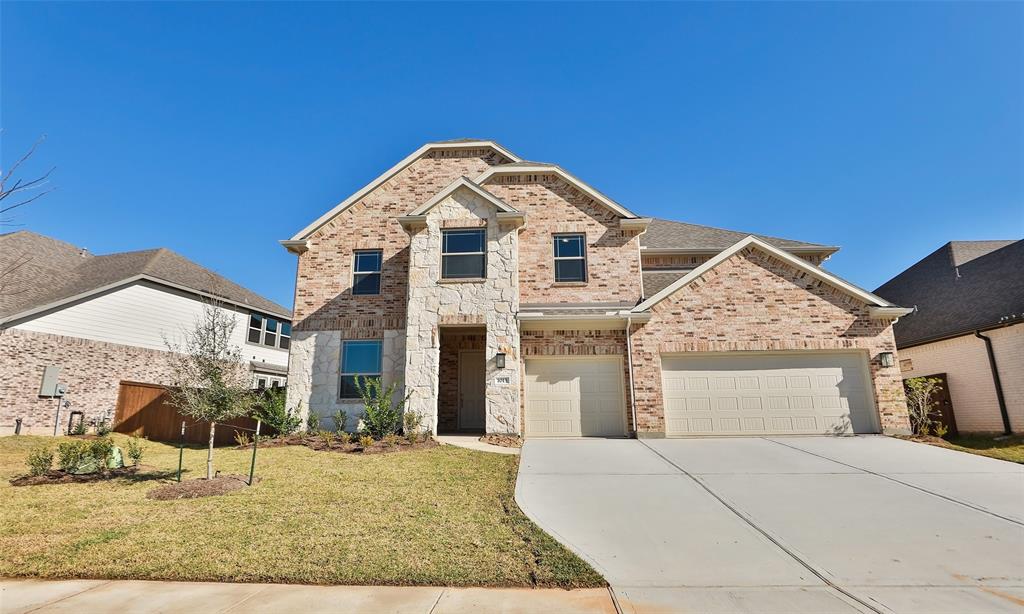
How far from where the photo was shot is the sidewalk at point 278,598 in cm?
379

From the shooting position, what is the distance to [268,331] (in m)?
23.1

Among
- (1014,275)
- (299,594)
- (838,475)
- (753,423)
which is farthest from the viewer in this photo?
(1014,275)

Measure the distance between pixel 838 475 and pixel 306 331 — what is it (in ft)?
46.2

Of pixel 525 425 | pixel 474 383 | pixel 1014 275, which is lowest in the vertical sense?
pixel 525 425

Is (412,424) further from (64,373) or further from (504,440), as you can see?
(64,373)

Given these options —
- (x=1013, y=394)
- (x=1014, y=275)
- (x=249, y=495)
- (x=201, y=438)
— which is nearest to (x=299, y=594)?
(x=249, y=495)

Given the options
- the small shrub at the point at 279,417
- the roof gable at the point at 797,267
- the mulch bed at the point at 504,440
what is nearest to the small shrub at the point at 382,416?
the mulch bed at the point at 504,440

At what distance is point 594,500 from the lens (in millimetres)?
6828

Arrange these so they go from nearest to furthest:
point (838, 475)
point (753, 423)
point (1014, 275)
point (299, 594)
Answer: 1. point (299, 594)
2. point (838, 475)
3. point (753, 423)
4. point (1014, 275)

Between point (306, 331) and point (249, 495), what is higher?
point (306, 331)

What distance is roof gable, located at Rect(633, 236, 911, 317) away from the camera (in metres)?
12.3

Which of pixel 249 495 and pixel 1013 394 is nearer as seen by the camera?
pixel 249 495

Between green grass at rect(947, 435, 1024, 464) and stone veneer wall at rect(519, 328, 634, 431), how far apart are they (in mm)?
8160

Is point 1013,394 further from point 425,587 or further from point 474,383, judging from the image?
point 425,587
